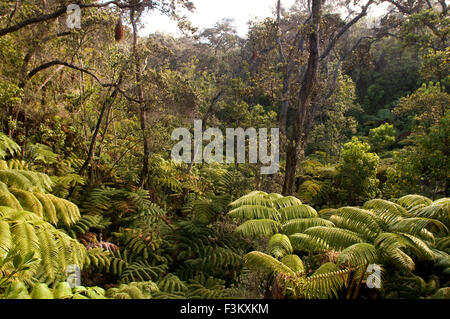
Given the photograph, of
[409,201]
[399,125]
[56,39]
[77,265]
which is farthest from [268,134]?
[399,125]

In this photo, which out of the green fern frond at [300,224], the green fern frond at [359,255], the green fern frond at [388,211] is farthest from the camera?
the green fern frond at [300,224]

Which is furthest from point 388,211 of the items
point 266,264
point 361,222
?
point 266,264

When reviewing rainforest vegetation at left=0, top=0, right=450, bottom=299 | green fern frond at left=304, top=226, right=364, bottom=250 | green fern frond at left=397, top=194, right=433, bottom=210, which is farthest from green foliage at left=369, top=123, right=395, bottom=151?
green fern frond at left=304, top=226, right=364, bottom=250

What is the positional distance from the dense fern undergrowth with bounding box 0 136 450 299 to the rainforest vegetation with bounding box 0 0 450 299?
18 mm

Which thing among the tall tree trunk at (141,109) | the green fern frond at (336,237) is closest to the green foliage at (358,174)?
the green fern frond at (336,237)

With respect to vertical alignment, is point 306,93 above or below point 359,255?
above

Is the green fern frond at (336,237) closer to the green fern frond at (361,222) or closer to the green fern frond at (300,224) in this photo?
the green fern frond at (361,222)

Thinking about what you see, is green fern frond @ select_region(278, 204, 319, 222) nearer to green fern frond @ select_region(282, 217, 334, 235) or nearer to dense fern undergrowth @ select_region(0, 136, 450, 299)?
dense fern undergrowth @ select_region(0, 136, 450, 299)

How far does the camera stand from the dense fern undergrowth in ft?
8.75

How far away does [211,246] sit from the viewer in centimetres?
470

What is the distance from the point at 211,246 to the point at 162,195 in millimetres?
1876

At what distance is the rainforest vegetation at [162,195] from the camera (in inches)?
114

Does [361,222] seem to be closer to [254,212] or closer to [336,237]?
[336,237]

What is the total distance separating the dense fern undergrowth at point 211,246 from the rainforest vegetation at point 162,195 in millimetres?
18
